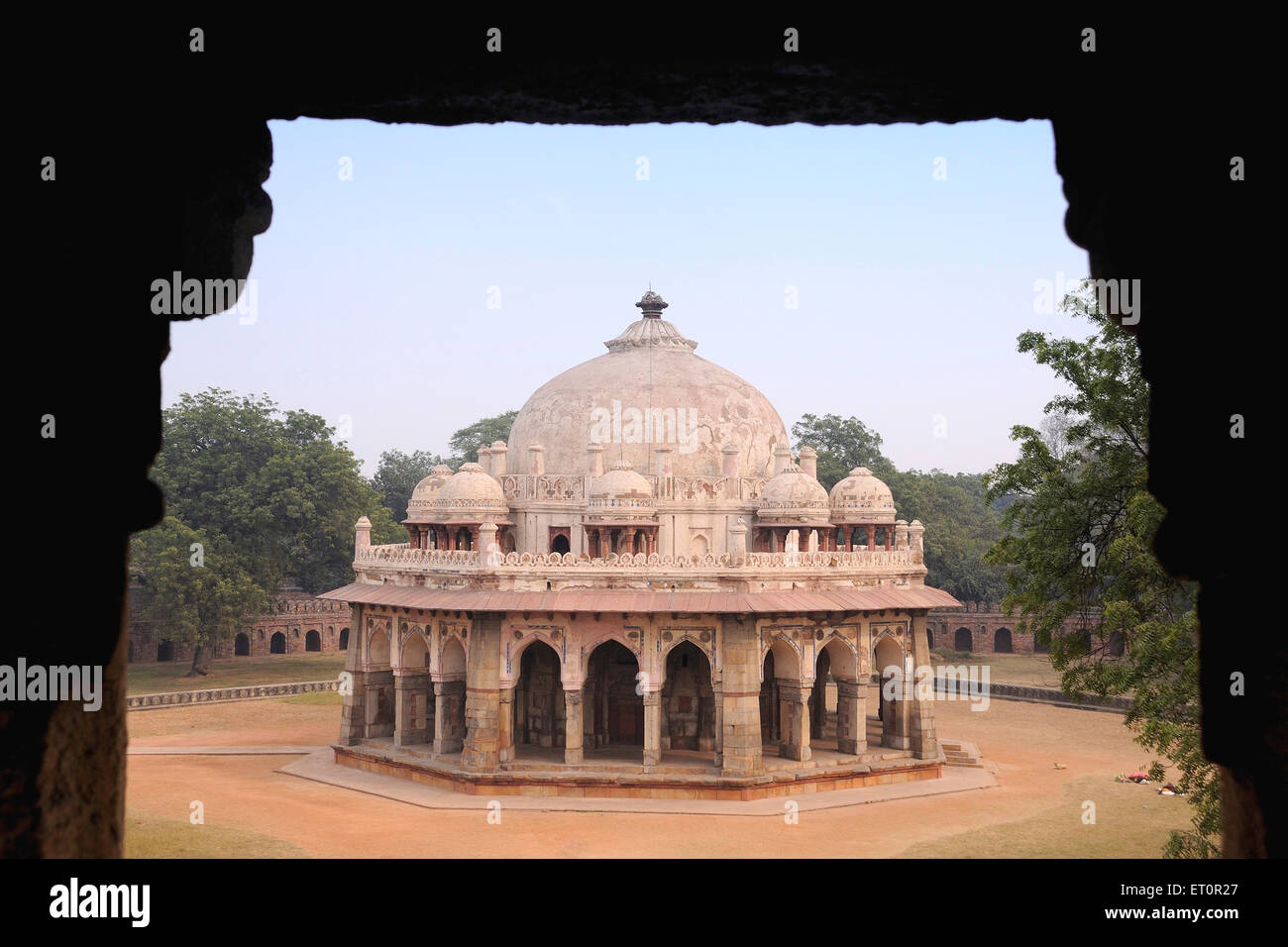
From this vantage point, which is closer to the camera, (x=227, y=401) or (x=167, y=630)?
(x=167, y=630)

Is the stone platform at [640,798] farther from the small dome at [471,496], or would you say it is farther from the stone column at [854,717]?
the small dome at [471,496]

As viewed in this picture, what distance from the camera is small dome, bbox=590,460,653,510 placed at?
2959cm

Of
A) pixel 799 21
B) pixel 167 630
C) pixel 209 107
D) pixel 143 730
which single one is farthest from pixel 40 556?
pixel 167 630

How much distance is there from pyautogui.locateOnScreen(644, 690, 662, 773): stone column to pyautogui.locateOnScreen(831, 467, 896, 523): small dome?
8157mm

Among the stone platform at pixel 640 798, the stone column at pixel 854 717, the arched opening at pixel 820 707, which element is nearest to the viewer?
the stone platform at pixel 640 798

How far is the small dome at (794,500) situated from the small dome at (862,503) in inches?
29.0

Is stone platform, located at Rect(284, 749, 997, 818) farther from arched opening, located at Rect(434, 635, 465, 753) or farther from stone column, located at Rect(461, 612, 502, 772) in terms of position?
arched opening, located at Rect(434, 635, 465, 753)

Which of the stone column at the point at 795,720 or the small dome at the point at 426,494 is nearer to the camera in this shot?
the stone column at the point at 795,720

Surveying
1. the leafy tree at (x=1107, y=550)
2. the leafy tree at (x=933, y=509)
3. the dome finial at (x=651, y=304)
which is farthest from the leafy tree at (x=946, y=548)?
the leafy tree at (x=1107, y=550)

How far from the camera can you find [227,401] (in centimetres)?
5347

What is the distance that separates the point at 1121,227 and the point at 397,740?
2765 cm

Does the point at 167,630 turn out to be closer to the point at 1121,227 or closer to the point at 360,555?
the point at 360,555

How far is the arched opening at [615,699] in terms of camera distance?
2998 cm

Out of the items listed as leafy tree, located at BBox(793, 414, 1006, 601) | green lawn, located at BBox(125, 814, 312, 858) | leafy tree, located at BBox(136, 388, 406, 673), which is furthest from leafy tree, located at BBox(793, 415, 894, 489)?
green lawn, located at BBox(125, 814, 312, 858)
